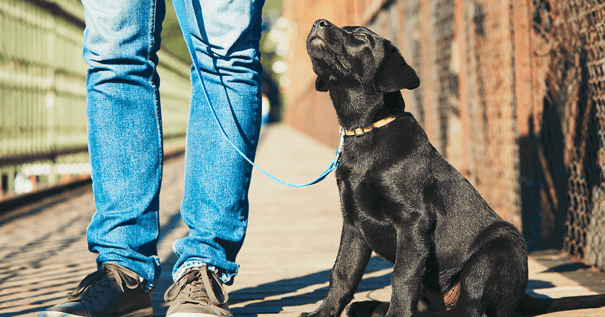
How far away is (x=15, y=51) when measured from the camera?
4.77 meters

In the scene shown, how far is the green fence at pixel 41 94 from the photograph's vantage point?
465cm

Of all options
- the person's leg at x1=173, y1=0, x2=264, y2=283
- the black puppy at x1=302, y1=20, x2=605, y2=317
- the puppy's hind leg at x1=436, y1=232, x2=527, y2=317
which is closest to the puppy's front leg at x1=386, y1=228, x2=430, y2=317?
the black puppy at x1=302, y1=20, x2=605, y2=317

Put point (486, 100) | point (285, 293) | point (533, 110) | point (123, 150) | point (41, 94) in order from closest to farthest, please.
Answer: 1. point (123, 150)
2. point (285, 293)
3. point (533, 110)
4. point (486, 100)
5. point (41, 94)

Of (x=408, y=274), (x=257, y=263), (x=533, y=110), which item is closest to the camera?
(x=408, y=274)

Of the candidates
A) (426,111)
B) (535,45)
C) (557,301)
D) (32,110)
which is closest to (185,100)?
(32,110)

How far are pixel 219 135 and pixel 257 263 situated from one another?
1.16 metres

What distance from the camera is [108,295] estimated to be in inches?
63.1

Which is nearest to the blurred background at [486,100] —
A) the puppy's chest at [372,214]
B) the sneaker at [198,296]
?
the puppy's chest at [372,214]

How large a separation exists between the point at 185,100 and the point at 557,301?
575 inches

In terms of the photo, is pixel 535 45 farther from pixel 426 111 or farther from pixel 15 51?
pixel 15 51

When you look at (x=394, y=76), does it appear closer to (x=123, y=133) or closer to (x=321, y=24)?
(x=321, y=24)

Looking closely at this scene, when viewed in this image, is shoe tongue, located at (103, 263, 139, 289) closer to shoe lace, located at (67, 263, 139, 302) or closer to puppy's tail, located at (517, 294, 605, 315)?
shoe lace, located at (67, 263, 139, 302)

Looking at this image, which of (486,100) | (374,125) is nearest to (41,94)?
(486,100)

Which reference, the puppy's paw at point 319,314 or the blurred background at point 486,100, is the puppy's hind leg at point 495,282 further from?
the blurred background at point 486,100
